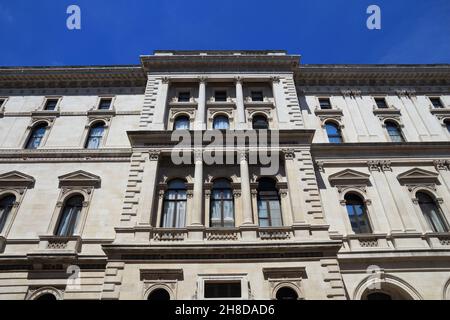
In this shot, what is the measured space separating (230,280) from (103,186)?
9.46 m

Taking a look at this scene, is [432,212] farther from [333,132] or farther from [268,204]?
[268,204]

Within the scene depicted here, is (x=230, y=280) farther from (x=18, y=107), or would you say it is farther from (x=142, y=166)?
(x=18, y=107)

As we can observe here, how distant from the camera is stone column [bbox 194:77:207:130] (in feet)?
64.9

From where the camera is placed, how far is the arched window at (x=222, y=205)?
53.6ft

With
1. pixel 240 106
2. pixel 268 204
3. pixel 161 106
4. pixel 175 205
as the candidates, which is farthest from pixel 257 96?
pixel 175 205

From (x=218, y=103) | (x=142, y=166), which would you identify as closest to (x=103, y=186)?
Answer: (x=142, y=166)

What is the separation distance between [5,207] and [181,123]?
36.7 ft

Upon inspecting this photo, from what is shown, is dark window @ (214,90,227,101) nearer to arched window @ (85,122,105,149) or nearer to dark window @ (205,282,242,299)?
arched window @ (85,122,105,149)

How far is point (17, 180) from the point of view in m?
18.5

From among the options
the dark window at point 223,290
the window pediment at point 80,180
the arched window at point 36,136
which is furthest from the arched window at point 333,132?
the arched window at point 36,136

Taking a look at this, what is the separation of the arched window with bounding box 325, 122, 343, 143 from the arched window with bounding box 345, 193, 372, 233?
4333 millimetres

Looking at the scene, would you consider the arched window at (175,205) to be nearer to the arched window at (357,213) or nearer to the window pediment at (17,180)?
the window pediment at (17,180)

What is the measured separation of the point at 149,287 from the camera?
13.6 m
